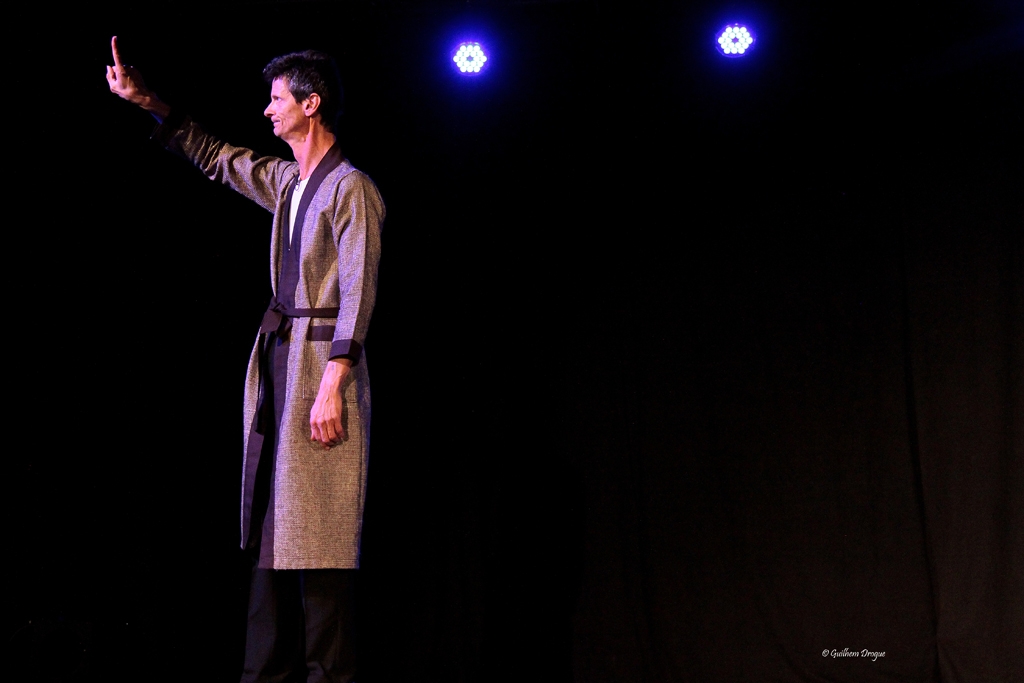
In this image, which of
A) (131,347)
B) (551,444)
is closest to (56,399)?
(131,347)

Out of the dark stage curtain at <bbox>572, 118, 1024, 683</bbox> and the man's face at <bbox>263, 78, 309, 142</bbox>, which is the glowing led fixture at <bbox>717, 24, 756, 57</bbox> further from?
the man's face at <bbox>263, 78, 309, 142</bbox>

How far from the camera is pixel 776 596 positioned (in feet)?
10.5

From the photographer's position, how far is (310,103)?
7.52 ft

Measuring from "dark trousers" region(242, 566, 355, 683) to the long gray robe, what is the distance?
75 mm

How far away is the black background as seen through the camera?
2850 mm

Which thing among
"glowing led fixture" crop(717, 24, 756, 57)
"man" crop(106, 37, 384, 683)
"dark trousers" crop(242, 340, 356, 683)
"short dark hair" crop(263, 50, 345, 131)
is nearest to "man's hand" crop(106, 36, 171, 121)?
"man" crop(106, 37, 384, 683)

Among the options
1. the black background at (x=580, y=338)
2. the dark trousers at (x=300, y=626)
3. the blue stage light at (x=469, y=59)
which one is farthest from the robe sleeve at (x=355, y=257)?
the blue stage light at (x=469, y=59)

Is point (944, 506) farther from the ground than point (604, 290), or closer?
closer

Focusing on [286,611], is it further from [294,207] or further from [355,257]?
[294,207]

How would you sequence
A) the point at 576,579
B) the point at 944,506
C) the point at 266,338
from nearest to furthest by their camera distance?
the point at 266,338, the point at 576,579, the point at 944,506

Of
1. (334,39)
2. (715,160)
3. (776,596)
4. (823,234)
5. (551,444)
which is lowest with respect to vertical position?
(776,596)

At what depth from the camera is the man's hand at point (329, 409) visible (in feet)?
6.53

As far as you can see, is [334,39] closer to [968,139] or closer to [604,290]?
[604,290]

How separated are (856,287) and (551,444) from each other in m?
1.38
